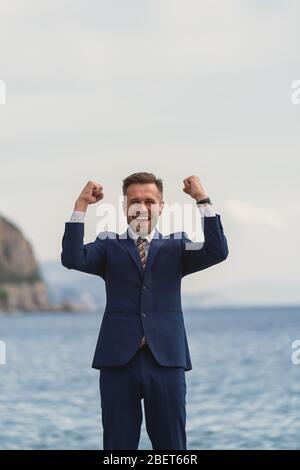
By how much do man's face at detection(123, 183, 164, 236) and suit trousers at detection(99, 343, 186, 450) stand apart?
59 cm

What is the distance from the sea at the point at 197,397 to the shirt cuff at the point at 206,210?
12.9 m

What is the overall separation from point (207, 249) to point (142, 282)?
0.35m

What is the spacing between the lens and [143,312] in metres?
4.97

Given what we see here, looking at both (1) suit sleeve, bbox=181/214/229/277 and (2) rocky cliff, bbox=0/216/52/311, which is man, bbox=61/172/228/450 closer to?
(1) suit sleeve, bbox=181/214/229/277

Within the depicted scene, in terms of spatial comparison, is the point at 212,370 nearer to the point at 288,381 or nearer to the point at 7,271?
the point at 288,381

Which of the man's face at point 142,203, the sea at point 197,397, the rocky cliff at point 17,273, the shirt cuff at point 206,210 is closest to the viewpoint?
the shirt cuff at point 206,210

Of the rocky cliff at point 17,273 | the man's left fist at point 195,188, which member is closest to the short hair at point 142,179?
the man's left fist at point 195,188

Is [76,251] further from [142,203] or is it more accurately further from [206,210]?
[206,210]

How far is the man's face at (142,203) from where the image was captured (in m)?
4.96

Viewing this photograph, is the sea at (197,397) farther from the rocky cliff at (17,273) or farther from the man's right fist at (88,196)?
the rocky cliff at (17,273)

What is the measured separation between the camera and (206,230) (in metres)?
4.89

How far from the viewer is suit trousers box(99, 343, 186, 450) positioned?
16.1ft

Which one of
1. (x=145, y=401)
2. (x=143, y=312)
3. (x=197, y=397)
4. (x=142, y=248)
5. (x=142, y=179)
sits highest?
(x=197, y=397)

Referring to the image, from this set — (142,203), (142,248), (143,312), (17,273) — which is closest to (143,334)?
(143,312)
